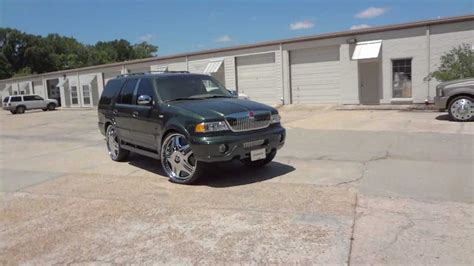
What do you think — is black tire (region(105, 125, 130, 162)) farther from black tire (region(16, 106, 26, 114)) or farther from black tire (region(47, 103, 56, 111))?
black tire (region(47, 103, 56, 111))

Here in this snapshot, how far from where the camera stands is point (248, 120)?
6.54 metres

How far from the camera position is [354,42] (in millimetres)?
21266

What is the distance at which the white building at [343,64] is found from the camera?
62.7 feet

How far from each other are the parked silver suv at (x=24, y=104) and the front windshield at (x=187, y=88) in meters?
34.4

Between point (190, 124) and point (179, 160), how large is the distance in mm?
738

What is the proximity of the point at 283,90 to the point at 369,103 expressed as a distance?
16.4 feet

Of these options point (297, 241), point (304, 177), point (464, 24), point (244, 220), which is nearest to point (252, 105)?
point (304, 177)

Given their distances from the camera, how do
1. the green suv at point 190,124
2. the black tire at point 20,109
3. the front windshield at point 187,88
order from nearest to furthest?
the green suv at point 190,124
the front windshield at point 187,88
the black tire at point 20,109

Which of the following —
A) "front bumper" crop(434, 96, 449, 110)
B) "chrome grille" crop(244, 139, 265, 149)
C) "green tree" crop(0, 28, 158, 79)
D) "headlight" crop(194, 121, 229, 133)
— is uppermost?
"green tree" crop(0, 28, 158, 79)

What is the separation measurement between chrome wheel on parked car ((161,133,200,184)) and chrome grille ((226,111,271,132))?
770mm

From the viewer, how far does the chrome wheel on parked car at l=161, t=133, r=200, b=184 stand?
6660 millimetres

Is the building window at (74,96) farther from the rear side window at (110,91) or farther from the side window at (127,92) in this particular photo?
the side window at (127,92)

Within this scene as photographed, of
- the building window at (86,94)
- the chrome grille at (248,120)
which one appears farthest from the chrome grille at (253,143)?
the building window at (86,94)

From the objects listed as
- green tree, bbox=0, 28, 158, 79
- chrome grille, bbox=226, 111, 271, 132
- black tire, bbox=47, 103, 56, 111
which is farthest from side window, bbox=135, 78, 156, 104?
green tree, bbox=0, 28, 158, 79
